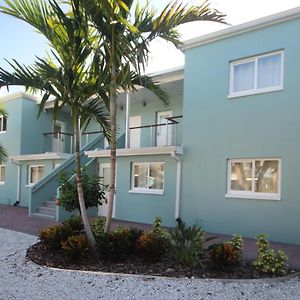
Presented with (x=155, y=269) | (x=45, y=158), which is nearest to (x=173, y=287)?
(x=155, y=269)

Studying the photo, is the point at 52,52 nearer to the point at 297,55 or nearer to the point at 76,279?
the point at 76,279

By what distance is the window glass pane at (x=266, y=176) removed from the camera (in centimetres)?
1034

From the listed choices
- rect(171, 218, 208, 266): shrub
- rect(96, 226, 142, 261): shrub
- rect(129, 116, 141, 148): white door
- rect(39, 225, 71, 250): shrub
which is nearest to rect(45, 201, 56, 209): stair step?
rect(129, 116, 141, 148): white door

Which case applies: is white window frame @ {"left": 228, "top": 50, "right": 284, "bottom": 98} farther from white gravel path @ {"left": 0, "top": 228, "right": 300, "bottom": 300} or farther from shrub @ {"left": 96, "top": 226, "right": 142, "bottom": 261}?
shrub @ {"left": 96, "top": 226, "right": 142, "bottom": 261}

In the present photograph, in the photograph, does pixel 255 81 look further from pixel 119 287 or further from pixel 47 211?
pixel 47 211

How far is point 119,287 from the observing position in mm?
5328

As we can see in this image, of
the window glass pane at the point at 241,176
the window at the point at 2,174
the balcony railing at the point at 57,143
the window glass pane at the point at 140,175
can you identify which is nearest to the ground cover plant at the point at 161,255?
the window glass pane at the point at 241,176

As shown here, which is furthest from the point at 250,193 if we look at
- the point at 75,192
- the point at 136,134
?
the point at 136,134

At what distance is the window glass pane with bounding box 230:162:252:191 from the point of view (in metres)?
10.9

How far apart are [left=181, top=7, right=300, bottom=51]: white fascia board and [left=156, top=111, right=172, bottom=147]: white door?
442 cm

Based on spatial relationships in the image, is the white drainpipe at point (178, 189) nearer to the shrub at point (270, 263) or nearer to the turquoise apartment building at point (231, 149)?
the turquoise apartment building at point (231, 149)

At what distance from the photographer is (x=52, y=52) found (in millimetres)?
6969

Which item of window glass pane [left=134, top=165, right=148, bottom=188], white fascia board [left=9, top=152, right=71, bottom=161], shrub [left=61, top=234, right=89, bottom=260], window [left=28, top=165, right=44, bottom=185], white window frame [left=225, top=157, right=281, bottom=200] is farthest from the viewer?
window [left=28, top=165, right=44, bottom=185]

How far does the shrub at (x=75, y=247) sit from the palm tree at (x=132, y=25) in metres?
0.94
